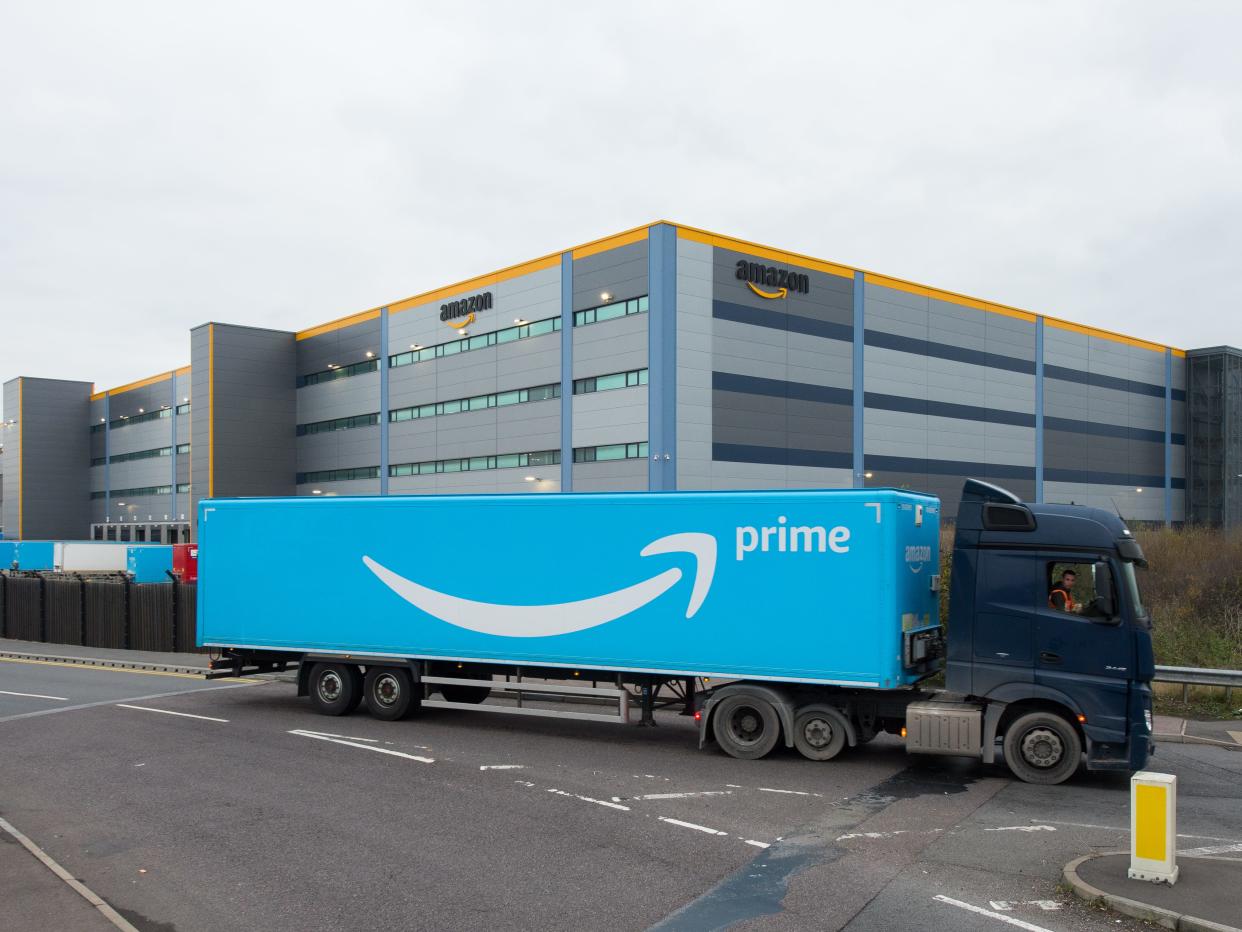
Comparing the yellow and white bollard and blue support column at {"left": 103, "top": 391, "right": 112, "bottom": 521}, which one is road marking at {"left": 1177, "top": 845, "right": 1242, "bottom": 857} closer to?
the yellow and white bollard

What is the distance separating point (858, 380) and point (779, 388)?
5.68m

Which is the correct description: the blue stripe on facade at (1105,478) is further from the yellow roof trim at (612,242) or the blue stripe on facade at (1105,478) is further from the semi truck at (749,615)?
the semi truck at (749,615)

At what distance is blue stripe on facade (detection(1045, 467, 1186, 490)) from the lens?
60.6 meters

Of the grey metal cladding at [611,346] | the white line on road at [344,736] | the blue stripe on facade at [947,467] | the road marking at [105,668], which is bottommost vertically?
the road marking at [105,668]

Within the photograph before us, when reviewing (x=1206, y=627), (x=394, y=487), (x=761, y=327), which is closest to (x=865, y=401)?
(x=761, y=327)

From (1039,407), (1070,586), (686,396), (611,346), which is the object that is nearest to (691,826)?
(1070,586)

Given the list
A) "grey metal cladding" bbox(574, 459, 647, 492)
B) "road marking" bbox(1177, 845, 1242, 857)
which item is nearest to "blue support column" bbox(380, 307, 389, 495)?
"grey metal cladding" bbox(574, 459, 647, 492)

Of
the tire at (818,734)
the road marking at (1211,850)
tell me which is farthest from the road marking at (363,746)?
the road marking at (1211,850)

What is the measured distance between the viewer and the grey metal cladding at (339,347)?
189ft

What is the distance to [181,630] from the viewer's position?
26.8 metres

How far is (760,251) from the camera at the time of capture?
4606 cm

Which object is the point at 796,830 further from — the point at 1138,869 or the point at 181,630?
the point at 181,630

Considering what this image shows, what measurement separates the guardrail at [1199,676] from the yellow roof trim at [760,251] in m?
31.3

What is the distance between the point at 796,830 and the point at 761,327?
3838 cm
